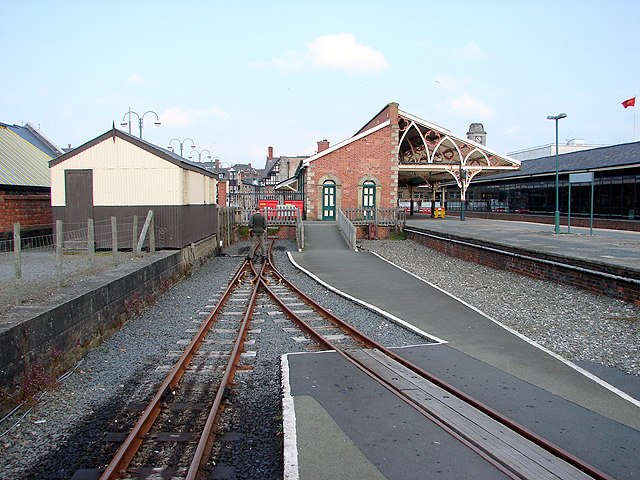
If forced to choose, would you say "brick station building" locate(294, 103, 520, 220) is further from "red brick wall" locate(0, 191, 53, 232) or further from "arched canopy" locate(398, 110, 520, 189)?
"red brick wall" locate(0, 191, 53, 232)

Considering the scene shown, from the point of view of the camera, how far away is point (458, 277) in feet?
53.2

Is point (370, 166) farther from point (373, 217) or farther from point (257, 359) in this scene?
point (257, 359)

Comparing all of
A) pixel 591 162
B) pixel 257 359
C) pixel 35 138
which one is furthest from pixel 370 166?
pixel 257 359

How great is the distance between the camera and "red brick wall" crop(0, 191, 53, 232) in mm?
16219

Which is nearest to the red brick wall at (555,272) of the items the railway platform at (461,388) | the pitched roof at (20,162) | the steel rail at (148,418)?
the railway platform at (461,388)

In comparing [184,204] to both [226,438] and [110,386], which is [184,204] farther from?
[226,438]

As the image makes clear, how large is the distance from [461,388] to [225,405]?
2658 mm

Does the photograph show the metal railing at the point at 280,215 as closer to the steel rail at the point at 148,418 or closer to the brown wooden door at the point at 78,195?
the brown wooden door at the point at 78,195

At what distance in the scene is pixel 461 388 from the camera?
20.2 feet

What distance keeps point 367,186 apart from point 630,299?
23.8 m

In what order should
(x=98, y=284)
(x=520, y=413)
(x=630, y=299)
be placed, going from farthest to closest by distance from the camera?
(x=630, y=299), (x=98, y=284), (x=520, y=413)

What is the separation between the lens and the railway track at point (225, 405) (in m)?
4.32

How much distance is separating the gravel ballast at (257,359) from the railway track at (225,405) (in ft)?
0.88

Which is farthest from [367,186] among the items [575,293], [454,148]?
[575,293]
